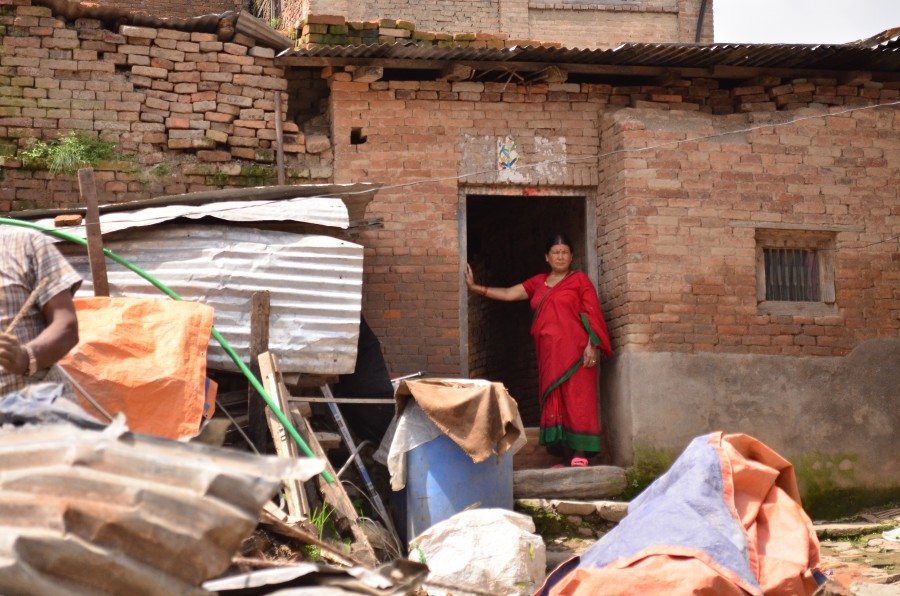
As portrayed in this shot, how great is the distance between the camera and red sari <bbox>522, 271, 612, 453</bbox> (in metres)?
8.94

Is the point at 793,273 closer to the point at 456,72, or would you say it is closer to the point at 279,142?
the point at 456,72

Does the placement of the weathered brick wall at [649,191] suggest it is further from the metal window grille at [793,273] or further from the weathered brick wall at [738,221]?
the metal window grille at [793,273]

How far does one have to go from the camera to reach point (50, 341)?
14.2ft

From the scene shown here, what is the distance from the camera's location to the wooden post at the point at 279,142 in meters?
9.03

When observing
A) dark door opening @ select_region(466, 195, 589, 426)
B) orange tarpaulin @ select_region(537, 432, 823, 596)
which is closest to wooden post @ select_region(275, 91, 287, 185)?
dark door opening @ select_region(466, 195, 589, 426)

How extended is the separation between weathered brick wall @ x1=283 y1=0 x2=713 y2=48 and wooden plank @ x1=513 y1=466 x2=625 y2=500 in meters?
8.25

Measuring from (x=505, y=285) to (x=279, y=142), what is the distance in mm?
4557

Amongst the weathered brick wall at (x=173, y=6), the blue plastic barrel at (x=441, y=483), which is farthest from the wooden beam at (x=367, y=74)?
the weathered brick wall at (x=173, y=6)

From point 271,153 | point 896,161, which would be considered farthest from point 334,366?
point 896,161

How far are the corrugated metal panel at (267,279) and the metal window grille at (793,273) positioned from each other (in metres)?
3.58

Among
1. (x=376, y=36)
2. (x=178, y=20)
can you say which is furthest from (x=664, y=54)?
(x=178, y=20)

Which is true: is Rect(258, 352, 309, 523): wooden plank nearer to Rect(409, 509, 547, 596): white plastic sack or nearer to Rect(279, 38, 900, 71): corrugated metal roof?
Rect(409, 509, 547, 596): white plastic sack

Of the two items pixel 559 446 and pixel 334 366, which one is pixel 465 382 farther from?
pixel 559 446

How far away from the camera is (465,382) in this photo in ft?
24.3
